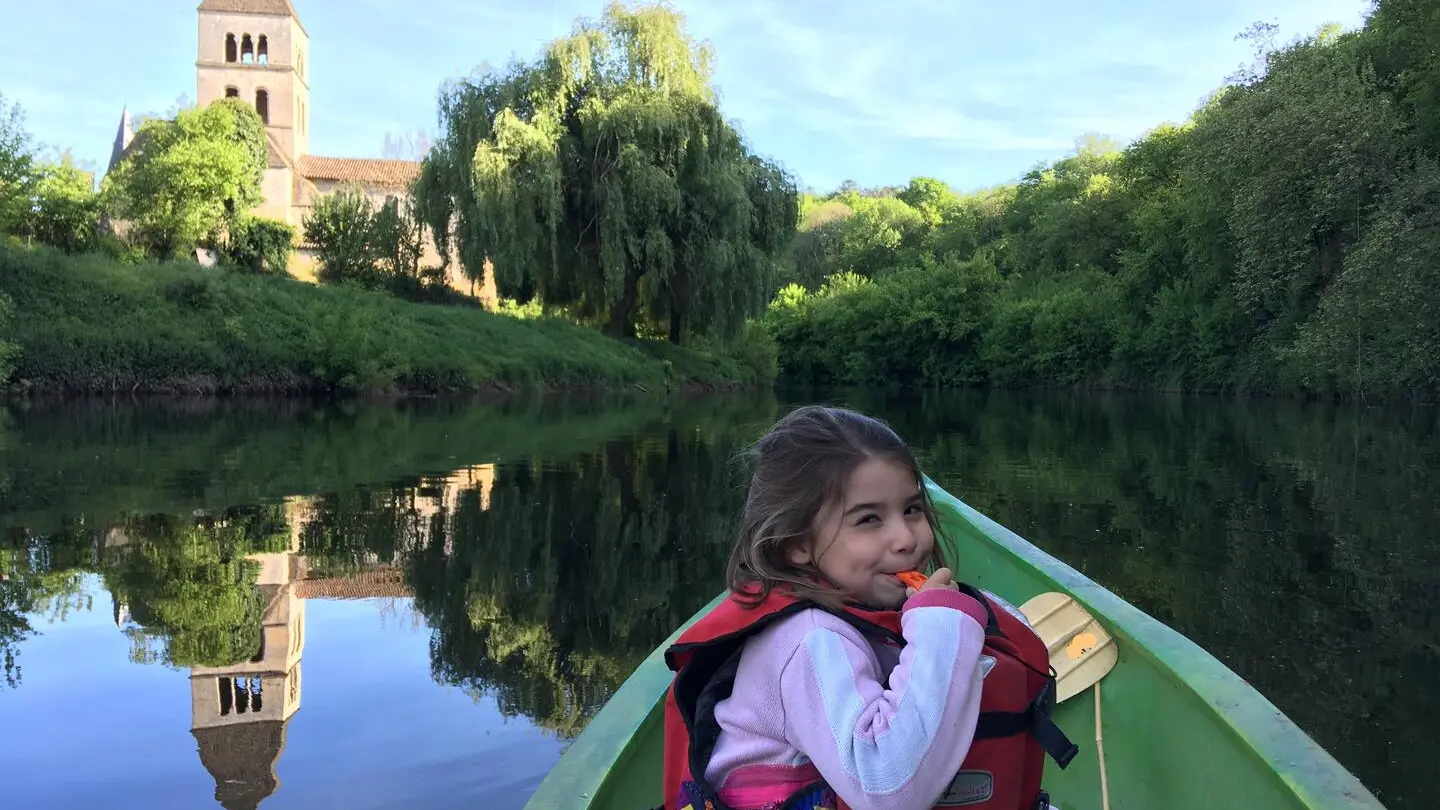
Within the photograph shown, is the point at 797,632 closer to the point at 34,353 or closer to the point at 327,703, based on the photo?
the point at 327,703

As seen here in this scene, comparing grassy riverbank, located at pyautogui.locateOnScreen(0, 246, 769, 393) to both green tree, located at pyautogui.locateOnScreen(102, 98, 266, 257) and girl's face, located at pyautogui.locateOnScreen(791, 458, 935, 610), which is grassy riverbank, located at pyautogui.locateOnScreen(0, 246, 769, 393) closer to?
green tree, located at pyautogui.locateOnScreen(102, 98, 266, 257)

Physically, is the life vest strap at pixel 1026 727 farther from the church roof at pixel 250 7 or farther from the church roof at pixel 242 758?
the church roof at pixel 250 7

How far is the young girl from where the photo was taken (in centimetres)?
117

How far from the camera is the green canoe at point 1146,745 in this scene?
1498 mm

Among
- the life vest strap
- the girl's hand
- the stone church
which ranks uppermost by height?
the stone church

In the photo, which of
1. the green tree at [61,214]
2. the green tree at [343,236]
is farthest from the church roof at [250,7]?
the green tree at [61,214]

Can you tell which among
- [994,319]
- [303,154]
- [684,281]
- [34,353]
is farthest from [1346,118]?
[303,154]

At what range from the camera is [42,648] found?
358cm

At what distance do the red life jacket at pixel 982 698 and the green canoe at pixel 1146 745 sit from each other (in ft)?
1.14

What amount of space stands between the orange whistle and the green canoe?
62 centimetres

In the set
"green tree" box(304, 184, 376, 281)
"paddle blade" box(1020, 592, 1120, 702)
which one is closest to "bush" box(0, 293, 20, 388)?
"green tree" box(304, 184, 376, 281)

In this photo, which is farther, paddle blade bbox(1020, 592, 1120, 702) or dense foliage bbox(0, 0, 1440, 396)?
dense foliage bbox(0, 0, 1440, 396)

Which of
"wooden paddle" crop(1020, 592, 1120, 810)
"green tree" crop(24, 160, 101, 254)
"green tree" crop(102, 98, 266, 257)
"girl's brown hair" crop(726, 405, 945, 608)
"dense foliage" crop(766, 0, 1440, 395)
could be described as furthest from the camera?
"green tree" crop(102, 98, 266, 257)

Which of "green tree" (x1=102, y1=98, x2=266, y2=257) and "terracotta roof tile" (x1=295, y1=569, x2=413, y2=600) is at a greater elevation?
"green tree" (x1=102, y1=98, x2=266, y2=257)
